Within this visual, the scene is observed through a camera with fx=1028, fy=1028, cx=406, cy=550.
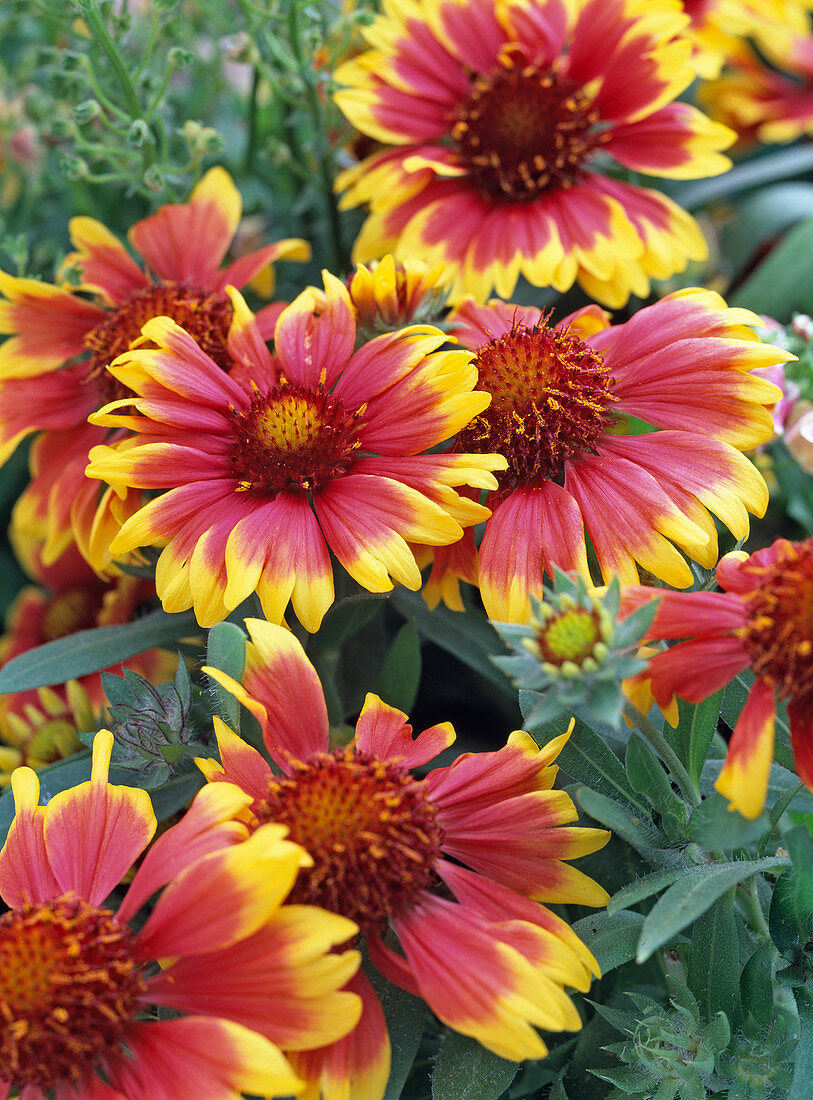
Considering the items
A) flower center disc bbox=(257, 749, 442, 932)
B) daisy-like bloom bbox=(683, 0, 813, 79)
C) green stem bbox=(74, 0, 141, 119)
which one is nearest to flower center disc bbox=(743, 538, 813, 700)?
flower center disc bbox=(257, 749, 442, 932)

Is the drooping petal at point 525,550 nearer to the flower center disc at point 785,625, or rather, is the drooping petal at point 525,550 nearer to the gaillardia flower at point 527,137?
the flower center disc at point 785,625

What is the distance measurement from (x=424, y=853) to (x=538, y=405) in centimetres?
32

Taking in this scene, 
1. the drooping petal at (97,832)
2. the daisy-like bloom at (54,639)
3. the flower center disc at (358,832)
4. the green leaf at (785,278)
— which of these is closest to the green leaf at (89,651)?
the daisy-like bloom at (54,639)

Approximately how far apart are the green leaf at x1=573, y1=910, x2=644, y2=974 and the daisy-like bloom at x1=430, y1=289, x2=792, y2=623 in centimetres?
20

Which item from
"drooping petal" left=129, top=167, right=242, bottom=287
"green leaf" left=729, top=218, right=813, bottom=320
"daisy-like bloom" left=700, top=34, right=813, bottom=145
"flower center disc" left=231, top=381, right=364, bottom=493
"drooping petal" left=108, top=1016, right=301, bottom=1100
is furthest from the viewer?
"daisy-like bloom" left=700, top=34, right=813, bottom=145

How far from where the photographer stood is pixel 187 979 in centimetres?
56

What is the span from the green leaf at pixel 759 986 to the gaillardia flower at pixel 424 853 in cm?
10

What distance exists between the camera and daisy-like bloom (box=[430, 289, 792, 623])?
2.24 feet

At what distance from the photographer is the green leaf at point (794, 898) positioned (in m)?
0.57

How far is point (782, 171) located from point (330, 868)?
1.08 m

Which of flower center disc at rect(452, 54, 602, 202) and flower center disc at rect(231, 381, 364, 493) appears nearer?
flower center disc at rect(231, 381, 364, 493)

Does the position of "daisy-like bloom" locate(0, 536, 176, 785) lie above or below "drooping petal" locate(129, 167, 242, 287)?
below

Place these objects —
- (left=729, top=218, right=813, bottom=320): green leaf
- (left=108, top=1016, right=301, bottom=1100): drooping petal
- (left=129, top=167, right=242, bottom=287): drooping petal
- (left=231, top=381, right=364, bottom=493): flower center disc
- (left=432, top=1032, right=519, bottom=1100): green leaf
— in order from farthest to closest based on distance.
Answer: (left=729, top=218, right=813, bottom=320): green leaf < (left=129, top=167, right=242, bottom=287): drooping petal < (left=231, top=381, right=364, bottom=493): flower center disc < (left=432, top=1032, right=519, bottom=1100): green leaf < (left=108, top=1016, right=301, bottom=1100): drooping petal

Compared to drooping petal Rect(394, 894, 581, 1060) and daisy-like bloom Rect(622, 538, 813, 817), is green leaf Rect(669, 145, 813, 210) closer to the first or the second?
daisy-like bloom Rect(622, 538, 813, 817)
